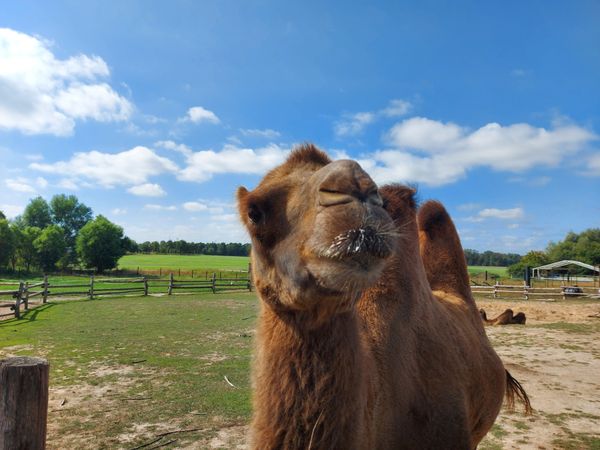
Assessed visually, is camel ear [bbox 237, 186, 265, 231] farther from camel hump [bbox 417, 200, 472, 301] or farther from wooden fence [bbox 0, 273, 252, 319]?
wooden fence [bbox 0, 273, 252, 319]

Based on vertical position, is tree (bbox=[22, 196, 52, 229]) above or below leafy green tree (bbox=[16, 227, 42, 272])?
above

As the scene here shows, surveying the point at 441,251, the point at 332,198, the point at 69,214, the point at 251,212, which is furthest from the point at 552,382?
the point at 69,214

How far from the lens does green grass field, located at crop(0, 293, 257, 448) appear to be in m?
5.99

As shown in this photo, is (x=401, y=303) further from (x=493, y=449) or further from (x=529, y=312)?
(x=529, y=312)

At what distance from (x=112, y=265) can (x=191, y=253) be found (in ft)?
113

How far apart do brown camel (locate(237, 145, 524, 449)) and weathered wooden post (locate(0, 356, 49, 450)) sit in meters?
1.31

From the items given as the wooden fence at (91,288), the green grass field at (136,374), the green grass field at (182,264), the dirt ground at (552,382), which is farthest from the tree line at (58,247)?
the dirt ground at (552,382)

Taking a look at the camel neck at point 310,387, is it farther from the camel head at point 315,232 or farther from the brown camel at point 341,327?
the camel head at point 315,232

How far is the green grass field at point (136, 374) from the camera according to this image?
5992 millimetres

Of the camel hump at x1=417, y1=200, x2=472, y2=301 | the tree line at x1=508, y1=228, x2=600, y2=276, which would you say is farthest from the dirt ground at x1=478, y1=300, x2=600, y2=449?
the tree line at x1=508, y1=228, x2=600, y2=276

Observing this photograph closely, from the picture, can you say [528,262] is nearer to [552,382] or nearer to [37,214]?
[552,382]

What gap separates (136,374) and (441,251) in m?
7.05

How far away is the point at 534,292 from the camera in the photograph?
3180 centimetres

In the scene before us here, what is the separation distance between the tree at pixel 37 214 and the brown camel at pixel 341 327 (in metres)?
94.7
